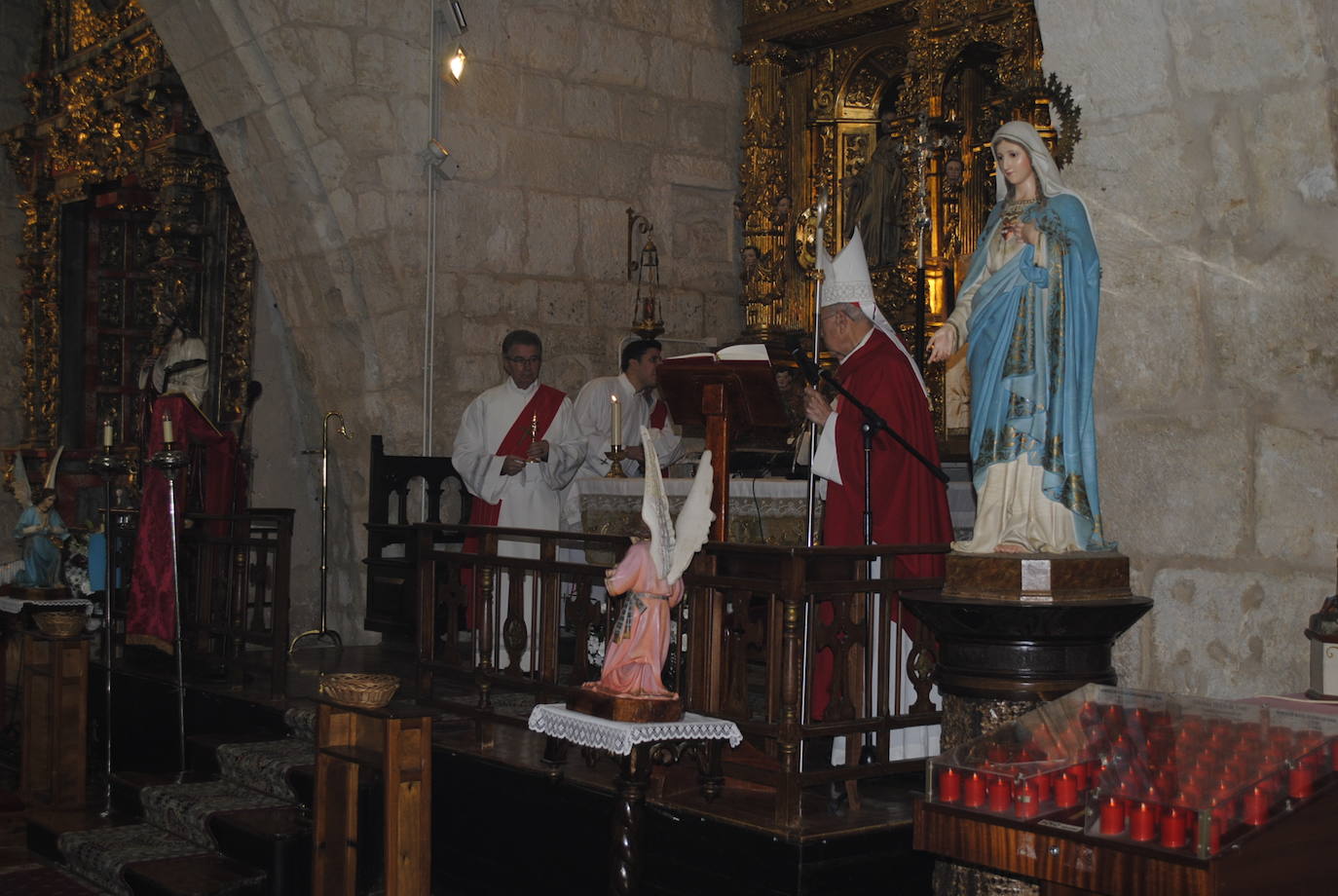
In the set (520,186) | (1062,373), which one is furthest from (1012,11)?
(1062,373)

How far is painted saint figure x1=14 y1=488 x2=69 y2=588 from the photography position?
29.6 ft

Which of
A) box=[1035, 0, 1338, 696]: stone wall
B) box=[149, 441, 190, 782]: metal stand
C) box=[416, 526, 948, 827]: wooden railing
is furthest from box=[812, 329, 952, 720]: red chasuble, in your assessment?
box=[149, 441, 190, 782]: metal stand

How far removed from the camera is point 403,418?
28.5 feet

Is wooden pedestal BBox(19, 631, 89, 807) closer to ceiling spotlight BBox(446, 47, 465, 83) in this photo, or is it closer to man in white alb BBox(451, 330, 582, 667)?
man in white alb BBox(451, 330, 582, 667)

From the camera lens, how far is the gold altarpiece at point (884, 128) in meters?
8.02

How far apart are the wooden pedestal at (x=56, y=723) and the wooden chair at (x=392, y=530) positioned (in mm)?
1560

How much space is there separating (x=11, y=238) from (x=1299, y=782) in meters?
12.6

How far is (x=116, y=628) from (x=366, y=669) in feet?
6.60

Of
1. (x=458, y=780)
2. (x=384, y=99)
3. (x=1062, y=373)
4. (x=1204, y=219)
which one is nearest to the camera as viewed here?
(x=1062, y=373)

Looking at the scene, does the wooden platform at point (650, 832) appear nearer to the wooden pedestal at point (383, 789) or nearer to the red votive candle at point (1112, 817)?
the wooden pedestal at point (383, 789)

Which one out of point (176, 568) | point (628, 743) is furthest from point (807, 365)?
point (176, 568)

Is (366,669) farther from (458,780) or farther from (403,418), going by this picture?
(458,780)

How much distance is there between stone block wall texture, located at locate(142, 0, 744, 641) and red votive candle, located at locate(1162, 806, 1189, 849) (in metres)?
6.66

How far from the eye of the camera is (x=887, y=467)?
5.33m
